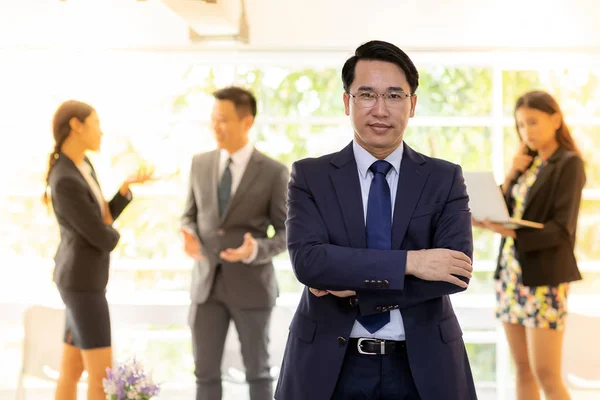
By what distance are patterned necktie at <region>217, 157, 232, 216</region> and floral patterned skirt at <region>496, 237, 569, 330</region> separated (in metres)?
1.52

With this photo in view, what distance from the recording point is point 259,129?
16.9 ft

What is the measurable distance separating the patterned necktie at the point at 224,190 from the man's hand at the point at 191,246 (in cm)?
20

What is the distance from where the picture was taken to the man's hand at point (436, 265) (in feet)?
6.72

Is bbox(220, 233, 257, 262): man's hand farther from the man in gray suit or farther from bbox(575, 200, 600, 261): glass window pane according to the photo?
bbox(575, 200, 600, 261): glass window pane

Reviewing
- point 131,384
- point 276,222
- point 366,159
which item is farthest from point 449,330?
point 276,222

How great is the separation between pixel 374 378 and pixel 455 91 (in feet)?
11.2

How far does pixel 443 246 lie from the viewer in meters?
2.13

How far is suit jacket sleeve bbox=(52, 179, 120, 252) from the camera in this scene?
3990 millimetres

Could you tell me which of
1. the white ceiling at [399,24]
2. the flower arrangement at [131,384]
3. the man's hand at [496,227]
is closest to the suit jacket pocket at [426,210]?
the flower arrangement at [131,384]

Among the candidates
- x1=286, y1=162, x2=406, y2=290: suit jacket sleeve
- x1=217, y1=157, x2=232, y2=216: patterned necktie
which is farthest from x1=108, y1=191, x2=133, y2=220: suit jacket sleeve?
x1=286, y1=162, x2=406, y2=290: suit jacket sleeve

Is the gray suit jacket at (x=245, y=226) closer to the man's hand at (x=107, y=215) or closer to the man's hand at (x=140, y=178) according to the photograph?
the man's hand at (x=140, y=178)

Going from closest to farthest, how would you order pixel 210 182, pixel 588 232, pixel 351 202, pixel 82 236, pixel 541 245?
pixel 351 202, pixel 541 245, pixel 82 236, pixel 210 182, pixel 588 232

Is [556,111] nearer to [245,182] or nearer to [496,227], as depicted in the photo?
[496,227]

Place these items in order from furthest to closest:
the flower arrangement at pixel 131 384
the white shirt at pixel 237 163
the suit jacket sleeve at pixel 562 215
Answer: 1. the white shirt at pixel 237 163
2. the suit jacket sleeve at pixel 562 215
3. the flower arrangement at pixel 131 384
